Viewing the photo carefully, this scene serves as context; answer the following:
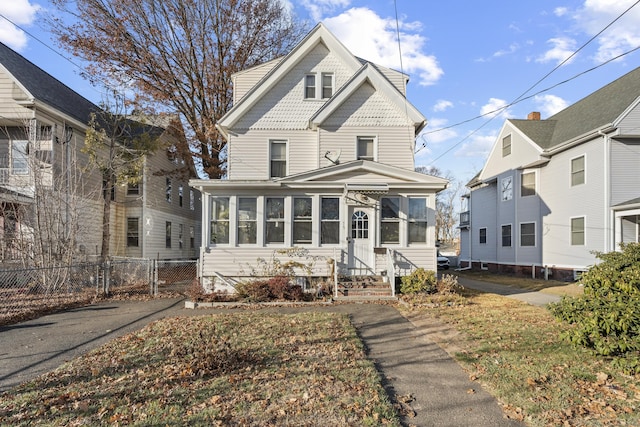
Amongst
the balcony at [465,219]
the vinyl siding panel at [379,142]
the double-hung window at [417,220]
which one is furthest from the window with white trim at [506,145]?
the double-hung window at [417,220]

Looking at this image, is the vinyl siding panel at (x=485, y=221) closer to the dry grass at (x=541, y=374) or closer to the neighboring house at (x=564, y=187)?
the neighboring house at (x=564, y=187)

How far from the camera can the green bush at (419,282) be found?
11273mm

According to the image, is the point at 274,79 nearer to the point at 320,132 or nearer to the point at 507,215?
the point at 320,132

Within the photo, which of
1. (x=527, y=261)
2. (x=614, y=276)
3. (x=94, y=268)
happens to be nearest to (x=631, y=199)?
(x=527, y=261)

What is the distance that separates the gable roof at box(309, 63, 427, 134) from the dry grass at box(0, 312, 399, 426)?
886 cm

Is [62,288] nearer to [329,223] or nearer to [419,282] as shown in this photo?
[329,223]

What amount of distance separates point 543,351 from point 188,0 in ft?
71.3

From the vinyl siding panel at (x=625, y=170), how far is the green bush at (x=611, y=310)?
10.7 metres

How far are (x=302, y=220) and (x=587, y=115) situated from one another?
49.0 ft

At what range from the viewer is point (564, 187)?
56.2 feet

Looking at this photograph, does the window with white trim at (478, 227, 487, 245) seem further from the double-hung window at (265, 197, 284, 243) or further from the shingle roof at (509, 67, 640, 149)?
the double-hung window at (265, 197, 284, 243)

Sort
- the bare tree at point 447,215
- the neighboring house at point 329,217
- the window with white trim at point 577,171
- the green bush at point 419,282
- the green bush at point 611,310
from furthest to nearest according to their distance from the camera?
the bare tree at point 447,215 → the window with white trim at point 577,171 → the neighboring house at point 329,217 → the green bush at point 419,282 → the green bush at point 611,310

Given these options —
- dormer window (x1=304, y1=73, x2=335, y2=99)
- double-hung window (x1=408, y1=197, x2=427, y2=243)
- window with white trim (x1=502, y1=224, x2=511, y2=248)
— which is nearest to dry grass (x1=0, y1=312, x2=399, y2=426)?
double-hung window (x1=408, y1=197, x2=427, y2=243)

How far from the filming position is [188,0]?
19.2 metres
